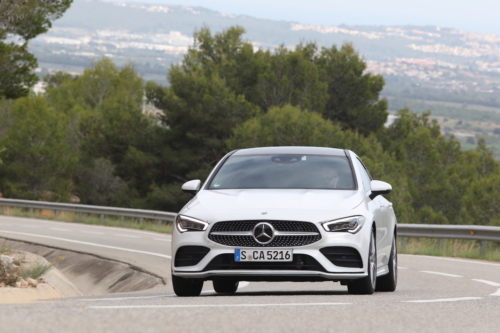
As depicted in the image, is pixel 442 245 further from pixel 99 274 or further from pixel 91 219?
pixel 91 219

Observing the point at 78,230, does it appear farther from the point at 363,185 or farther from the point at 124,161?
the point at 124,161

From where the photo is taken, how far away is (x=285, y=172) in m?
9.50

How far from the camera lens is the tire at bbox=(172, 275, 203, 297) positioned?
28.9 ft

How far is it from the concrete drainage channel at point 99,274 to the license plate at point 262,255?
18.7 feet

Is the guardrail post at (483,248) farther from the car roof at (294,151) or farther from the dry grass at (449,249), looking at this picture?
the car roof at (294,151)

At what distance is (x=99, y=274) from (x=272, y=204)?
30.5 ft

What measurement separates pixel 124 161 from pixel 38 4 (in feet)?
93.0

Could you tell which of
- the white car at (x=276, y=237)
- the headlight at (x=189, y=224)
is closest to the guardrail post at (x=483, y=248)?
the white car at (x=276, y=237)

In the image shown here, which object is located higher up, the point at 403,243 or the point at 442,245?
the point at 442,245

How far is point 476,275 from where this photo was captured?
1396 cm

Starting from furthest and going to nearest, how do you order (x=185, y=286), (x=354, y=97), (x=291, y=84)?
(x=354, y=97) < (x=291, y=84) < (x=185, y=286)

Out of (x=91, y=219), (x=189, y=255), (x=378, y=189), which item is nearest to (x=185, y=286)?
(x=189, y=255)

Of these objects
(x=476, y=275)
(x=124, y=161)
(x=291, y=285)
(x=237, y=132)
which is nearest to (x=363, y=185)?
→ (x=291, y=285)

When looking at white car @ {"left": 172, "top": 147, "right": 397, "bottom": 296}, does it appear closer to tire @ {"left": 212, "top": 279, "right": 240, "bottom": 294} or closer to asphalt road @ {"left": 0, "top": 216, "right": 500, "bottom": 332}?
asphalt road @ {"left": 0, "top": 216, "right": 500, "bottom": 332}
